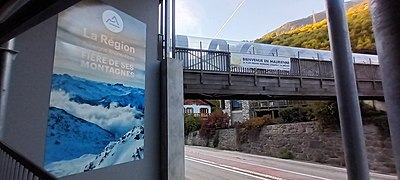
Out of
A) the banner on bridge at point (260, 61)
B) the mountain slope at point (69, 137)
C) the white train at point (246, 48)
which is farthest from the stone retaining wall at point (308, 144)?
the mountain slope at point (69, 137)

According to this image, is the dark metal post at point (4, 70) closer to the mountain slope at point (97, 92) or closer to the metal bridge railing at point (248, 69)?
the mountain slope at point (97, 92)

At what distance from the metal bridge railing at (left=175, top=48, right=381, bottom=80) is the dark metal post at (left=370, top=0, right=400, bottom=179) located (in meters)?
6.68

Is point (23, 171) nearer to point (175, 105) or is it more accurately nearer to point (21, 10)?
point (21, 10)

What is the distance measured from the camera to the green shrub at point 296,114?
43.0 feet

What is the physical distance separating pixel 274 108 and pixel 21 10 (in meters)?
17.3

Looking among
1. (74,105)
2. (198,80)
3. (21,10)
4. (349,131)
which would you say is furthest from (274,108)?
(21,10)

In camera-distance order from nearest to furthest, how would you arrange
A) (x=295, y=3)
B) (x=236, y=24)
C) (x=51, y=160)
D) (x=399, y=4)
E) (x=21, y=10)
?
(x=399, y=4) → (x=21, y=10) → (x=51, y=160) → (x=295, y=3) → (x=236, y=24)

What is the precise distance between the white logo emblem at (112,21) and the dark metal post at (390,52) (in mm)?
3138

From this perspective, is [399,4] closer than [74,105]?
Yes

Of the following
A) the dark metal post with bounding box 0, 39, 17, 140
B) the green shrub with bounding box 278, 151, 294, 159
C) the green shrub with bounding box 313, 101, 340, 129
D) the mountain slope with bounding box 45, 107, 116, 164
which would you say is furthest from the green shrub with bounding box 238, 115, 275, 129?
the dark metal post with bounding box 0, 39, 17, 140

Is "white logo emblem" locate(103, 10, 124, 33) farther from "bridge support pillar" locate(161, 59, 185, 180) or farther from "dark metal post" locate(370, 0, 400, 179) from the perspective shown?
"dark metal post" locate(370, 0, 400, 179)

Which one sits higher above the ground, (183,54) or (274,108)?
(183,54)

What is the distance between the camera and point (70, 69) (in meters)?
2.71

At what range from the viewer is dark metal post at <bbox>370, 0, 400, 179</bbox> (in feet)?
2.54
